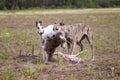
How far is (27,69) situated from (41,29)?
1.87m

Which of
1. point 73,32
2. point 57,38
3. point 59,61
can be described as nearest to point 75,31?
point 73,32

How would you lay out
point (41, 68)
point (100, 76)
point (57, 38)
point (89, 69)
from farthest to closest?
point (57, 38)
point (41, 68)
point (89, 69)
point (100, 76)

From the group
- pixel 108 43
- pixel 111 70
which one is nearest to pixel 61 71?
pixel 111 70

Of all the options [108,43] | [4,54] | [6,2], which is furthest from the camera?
[6,2]

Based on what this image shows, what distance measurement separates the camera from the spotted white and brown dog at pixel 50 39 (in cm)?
1070

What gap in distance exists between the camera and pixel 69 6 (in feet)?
200

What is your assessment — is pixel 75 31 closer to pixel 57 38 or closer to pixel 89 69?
pixel 57 38

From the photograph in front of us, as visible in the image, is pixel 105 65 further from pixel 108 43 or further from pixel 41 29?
pixel 108 43

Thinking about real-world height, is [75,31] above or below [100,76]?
above

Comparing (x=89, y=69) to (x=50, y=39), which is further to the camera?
(x=50, y=39)

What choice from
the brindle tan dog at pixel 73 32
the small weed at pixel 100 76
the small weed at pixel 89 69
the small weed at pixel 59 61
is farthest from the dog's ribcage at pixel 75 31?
the small weed at pixel 100 76

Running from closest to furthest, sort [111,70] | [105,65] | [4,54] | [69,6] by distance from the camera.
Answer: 1. [111,70]
2. [105,65]
3. [4,54]
4. [69,6]

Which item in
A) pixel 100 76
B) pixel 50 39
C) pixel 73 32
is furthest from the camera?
pixel 73 32

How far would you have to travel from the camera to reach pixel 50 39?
10867 mm
